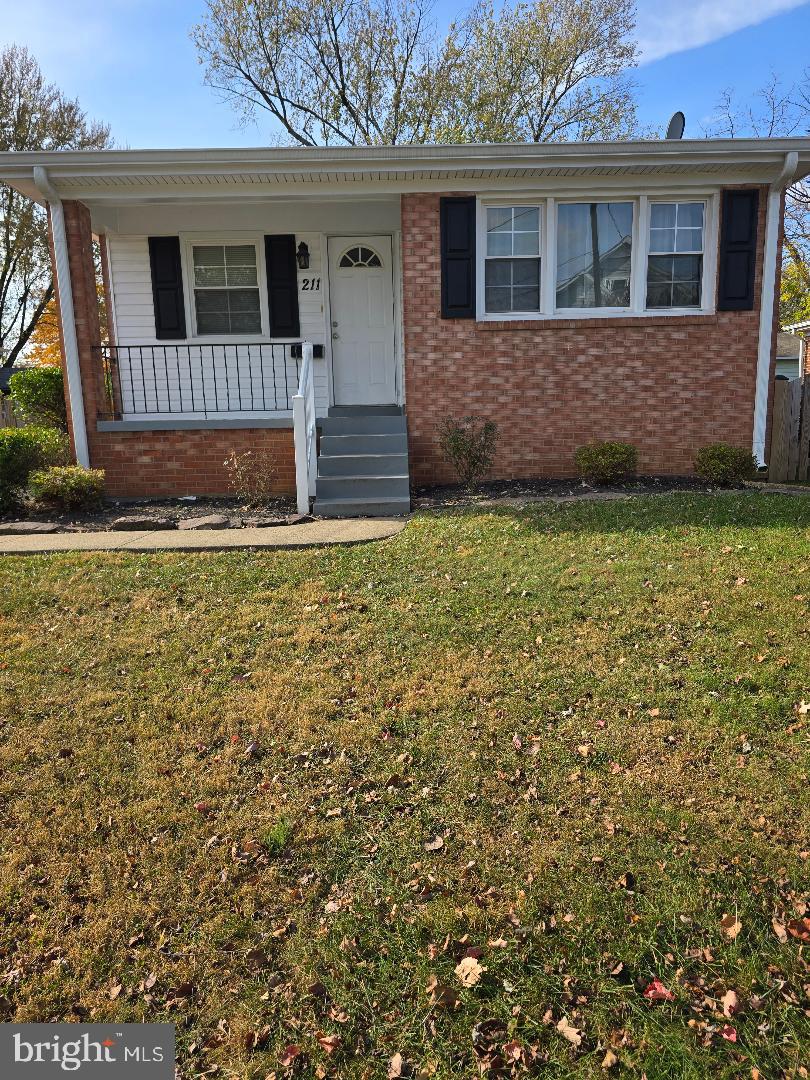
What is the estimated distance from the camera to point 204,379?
10461 mm

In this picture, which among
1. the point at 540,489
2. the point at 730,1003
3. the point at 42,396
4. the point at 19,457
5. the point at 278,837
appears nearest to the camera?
the point at 730,1003

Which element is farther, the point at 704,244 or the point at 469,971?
the point at 704,244

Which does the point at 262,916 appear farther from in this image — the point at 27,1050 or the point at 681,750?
the point at 681,750

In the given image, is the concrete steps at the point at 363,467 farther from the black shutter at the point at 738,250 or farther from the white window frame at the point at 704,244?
the black shutter at the point at 738,250

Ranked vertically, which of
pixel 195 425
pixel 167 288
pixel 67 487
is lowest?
pixel 67 487

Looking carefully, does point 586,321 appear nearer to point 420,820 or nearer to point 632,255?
point 632,255

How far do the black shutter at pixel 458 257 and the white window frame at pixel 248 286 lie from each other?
266cm

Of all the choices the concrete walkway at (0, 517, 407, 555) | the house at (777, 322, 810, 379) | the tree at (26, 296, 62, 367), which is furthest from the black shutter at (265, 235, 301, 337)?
the house at (777, 322, 810, 379)

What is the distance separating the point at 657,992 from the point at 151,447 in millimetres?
8292

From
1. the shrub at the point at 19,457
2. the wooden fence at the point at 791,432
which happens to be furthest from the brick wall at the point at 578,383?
the shrub at the point at 19,457

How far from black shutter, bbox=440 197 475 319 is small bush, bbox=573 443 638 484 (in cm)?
222

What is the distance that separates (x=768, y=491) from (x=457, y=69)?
1789 centimetres

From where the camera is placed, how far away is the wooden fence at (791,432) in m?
10.4

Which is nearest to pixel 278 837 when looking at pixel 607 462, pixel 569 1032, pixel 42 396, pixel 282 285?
pixel 569 1032
